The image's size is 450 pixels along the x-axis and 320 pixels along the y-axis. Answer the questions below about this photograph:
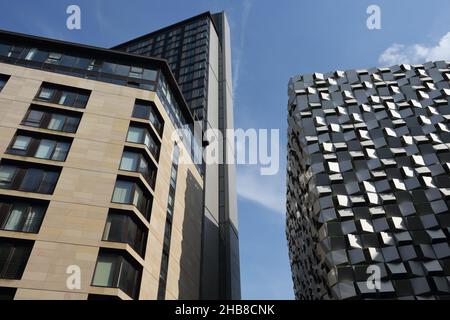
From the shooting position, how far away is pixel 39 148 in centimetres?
2925

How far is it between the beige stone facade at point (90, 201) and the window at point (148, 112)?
1.82 feet

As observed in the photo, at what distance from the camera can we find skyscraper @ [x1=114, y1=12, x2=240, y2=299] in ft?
156

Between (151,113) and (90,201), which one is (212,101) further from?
(90,201)

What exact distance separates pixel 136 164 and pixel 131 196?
332 cm

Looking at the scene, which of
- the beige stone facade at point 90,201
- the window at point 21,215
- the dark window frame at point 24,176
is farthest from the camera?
the dark window frame at point 24,176

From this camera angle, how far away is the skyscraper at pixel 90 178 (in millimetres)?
23938

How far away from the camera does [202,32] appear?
78.3 metres

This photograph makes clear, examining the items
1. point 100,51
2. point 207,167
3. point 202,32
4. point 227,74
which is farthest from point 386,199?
point 202,32

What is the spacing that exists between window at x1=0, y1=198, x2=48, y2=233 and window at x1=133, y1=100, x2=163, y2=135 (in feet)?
40.6

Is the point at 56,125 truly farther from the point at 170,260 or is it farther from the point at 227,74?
the point at 227,74

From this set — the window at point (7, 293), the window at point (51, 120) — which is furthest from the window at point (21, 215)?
the window at point (51, 120)

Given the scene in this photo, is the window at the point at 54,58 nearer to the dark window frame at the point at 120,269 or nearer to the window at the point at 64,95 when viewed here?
the window at the point at 64,95

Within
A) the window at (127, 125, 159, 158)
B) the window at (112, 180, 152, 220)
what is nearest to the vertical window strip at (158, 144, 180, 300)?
the window at (112, 180, 152, 220)
